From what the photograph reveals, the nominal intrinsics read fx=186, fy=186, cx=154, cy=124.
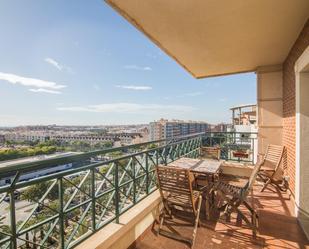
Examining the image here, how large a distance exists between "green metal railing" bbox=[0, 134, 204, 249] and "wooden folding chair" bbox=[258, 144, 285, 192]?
2629 millimetres

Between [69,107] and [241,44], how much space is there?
2286 inches

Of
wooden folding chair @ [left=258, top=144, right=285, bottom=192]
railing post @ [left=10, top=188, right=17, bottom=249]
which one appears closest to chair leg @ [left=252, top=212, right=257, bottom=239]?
wooden folding chair @ [left=258, top=144, right=285, bottom=192]

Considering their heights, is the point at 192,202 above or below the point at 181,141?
below

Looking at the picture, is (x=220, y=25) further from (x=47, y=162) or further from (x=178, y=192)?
(x=47, y=162)

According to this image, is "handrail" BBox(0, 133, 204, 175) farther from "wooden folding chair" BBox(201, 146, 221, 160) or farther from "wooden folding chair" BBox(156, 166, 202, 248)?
"wooden folding chair" BBox(201, 146, 221, 160)

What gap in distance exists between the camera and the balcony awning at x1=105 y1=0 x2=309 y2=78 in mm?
2250

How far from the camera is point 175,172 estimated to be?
253 cm

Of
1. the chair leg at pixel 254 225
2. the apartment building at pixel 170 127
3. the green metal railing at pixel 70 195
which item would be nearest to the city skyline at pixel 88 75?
the green metal railing at pixel 70 195

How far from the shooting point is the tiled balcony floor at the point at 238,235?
2.32m

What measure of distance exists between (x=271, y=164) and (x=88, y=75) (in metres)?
35.2

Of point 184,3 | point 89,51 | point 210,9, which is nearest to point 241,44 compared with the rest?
point 210,9

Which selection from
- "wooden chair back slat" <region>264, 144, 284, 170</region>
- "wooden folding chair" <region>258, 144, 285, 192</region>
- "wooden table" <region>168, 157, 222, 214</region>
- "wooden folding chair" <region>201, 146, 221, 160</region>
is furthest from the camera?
"wooden folding chair" <region>201, 146, 221, 160</region>

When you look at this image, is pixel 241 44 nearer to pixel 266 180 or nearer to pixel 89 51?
pixel 266 180

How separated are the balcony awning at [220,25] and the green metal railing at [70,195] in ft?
5.98
